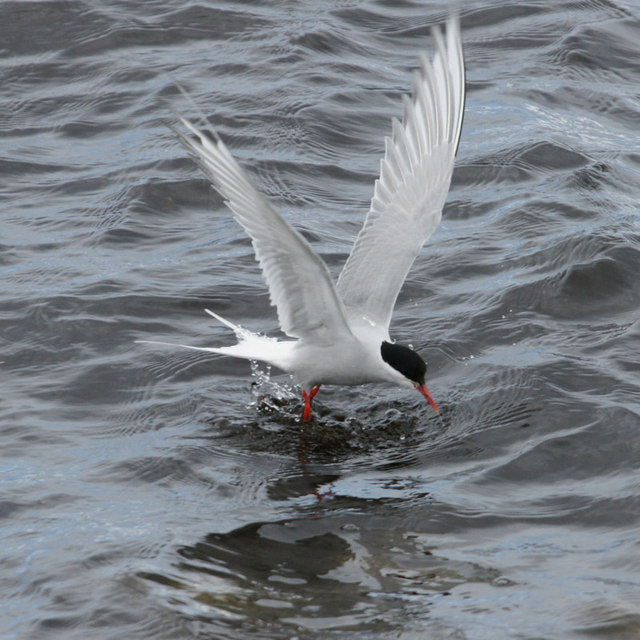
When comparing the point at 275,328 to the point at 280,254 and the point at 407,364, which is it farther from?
the point at 280,254

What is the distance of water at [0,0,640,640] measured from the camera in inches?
Result: 203

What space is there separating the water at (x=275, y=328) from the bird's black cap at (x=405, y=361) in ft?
1.24

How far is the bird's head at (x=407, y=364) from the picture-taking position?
21.7 feet

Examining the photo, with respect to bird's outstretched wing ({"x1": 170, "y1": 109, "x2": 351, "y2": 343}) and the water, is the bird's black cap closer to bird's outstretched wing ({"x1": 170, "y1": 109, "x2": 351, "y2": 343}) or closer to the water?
bird's outstretched wing ({"x1": 170, "y1": 109, "x2": 351, "y2": 343})

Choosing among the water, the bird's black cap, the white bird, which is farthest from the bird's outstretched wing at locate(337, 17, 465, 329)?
the water

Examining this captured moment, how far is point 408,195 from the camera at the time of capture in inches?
287

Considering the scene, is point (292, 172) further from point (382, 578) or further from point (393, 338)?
point (382, 578)

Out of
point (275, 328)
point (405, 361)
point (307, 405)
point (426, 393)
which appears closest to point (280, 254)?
point (405, 361)

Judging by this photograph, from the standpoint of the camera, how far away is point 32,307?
801cm

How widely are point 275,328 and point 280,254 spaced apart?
2028mm

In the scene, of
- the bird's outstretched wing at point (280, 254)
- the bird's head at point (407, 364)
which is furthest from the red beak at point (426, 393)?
the bird's outstretched wing at point (280, 254)

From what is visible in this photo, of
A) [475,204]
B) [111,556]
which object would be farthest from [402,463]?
[475,204]

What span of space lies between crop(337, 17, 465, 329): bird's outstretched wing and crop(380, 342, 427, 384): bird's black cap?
0.46 meters

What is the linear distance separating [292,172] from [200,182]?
881 millimetres
